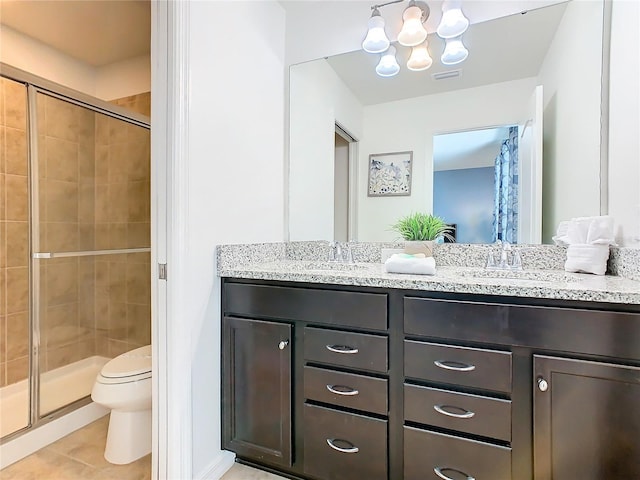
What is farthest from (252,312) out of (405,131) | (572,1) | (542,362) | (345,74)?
(572,1)

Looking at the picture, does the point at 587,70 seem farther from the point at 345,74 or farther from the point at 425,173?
the point at 345,74

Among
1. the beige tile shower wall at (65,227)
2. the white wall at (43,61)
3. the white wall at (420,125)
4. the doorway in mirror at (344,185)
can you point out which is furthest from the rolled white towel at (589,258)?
the white wall at (43,61)

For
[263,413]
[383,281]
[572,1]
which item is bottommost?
[263,413]

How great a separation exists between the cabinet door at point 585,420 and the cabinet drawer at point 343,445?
1.66 feet

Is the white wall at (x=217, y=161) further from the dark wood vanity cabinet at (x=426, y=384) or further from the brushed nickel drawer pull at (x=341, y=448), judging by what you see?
the brushed nickel drawer pull at (x=341, y=448)

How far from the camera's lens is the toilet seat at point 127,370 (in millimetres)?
1589

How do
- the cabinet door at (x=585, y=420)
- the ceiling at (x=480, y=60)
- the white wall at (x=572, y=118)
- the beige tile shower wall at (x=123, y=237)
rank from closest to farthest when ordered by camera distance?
the cabinet door at (x=585, y=420) < the white wall at (x=572, y=118) < the ceiling at (x=480, y=60) < the beige tile shower wall at (x=123, y=237)

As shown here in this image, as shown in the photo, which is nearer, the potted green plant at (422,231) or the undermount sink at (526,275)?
the undermount sink at (526,275)

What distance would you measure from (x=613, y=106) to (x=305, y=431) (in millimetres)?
1841

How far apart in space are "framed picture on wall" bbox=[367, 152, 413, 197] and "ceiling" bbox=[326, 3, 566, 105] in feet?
1.04

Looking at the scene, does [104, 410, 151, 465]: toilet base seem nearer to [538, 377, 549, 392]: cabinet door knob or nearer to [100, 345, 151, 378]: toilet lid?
[100, 345, 151, 378]: toilet lid

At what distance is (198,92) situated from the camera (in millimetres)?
1396

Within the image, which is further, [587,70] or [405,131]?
[405,131]

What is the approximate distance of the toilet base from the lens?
1.58 m
